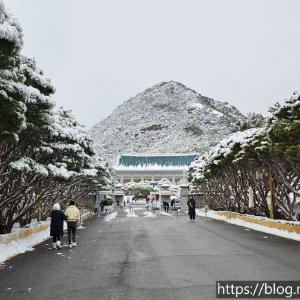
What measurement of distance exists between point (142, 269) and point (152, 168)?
4930 inches

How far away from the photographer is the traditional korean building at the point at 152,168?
134875 mm

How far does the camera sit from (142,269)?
11305 mm

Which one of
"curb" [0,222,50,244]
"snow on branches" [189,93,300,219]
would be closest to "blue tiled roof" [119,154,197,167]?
"snow on branches" [189,93,300,219]

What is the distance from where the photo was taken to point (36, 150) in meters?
19.8

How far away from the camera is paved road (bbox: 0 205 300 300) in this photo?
8.66 meters

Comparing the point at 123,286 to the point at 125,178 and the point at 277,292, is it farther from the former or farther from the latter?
the point at 125,178

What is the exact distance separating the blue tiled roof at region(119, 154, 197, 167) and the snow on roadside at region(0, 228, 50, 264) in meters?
117

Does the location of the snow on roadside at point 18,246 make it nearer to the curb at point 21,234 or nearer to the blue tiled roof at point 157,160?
the curb at point 21,234

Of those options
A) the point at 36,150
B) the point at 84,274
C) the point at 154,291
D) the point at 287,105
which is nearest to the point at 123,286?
the point at 154,291

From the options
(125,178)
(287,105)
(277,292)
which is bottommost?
(277,292)

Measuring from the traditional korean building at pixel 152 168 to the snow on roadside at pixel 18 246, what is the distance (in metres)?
113

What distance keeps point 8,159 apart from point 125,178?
394ft

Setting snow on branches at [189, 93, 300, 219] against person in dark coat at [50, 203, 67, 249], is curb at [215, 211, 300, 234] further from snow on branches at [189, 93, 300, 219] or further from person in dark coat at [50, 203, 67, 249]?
person in dark coat at [50, 203, 67, 249]

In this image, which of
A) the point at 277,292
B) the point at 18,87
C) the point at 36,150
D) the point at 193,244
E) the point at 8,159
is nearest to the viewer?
the point at 277,292
